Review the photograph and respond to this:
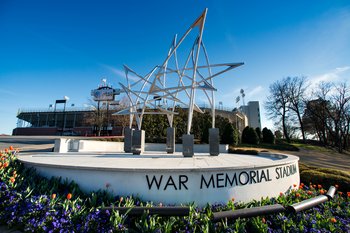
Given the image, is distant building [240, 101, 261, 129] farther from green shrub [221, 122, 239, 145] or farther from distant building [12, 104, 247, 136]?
green shrub [221, 122, 239, 145]

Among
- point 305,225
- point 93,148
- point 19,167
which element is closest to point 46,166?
point 19,167

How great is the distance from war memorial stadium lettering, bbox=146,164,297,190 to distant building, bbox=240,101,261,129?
56564 millimetres

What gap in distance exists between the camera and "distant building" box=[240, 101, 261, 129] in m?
57.9

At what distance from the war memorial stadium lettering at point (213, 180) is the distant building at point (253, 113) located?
56.6 m

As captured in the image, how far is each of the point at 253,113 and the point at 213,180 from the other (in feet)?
195

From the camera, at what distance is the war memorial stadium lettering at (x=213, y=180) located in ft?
16.4

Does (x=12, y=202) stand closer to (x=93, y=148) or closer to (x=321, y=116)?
(x=93, y=148)

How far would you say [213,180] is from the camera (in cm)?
514

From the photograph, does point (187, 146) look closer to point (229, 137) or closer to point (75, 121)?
point (229, 137)

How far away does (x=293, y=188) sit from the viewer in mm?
6820

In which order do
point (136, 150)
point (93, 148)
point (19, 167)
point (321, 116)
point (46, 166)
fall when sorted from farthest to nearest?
point (321, 116) < point (93, 148) < point (136, 150) < point (19, 167) < point (46, 166)

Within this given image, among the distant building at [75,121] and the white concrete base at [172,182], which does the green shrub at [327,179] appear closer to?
the white concrete base at [172,182]

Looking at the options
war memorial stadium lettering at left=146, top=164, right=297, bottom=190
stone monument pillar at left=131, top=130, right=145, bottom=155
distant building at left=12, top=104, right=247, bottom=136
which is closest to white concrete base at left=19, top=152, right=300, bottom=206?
war memorial stadium lettering at left=146, top=164, right=297, bottom=190

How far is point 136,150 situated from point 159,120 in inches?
816
